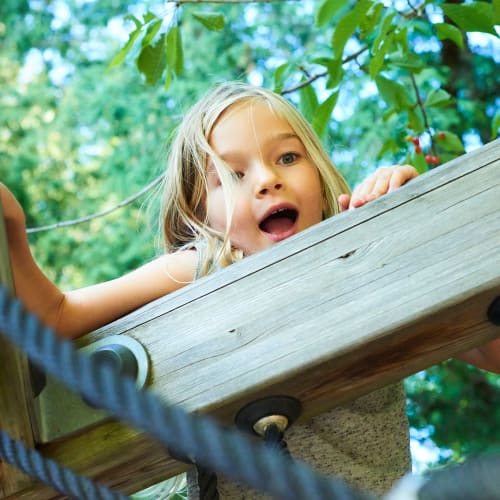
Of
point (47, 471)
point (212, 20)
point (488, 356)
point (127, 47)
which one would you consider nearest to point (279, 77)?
point (212, 20)

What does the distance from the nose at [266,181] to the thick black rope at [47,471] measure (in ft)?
2.48

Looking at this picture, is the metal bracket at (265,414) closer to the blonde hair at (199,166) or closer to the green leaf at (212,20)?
the blonde hair at (199,166)

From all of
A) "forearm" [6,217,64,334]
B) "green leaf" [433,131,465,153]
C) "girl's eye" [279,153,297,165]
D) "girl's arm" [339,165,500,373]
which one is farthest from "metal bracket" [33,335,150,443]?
"green leaf" [433,131,465,153]

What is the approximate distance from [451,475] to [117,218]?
19.8ft

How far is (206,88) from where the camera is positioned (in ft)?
13.0

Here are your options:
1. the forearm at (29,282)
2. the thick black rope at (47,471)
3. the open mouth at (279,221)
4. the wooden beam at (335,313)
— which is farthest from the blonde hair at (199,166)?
the thick black rope at (47,471)

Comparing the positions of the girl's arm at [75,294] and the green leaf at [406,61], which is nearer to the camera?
the girl's arm at [75,294]

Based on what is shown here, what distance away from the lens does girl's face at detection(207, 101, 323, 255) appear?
1.42 m

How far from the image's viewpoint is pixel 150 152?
18.8 ft

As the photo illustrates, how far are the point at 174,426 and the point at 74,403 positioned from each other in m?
0.50

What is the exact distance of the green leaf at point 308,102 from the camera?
1.88m

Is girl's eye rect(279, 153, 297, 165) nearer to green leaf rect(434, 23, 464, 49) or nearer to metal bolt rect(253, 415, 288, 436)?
green leaf rect(434, 23, 464, 49)

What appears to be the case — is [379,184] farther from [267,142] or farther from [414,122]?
[414,122]

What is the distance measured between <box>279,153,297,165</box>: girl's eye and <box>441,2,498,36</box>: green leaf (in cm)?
40
